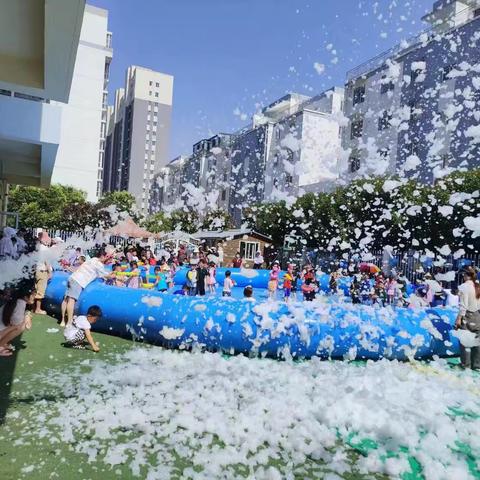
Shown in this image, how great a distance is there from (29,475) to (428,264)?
16.7m

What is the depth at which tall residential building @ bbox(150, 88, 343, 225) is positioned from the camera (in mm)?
35250

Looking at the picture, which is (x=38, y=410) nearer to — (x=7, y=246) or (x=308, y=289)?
(x=7, y=246)

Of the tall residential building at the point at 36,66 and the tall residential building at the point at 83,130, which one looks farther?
the tall residential building at the point at 83,130

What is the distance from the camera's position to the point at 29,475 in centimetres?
340

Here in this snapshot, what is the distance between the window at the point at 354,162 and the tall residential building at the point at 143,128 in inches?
2864

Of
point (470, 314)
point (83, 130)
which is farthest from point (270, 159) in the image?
point (470, 314)

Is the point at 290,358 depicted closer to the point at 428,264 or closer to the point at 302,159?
the point at 428,264

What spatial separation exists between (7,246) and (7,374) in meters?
6.53

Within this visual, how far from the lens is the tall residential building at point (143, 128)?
347 ft

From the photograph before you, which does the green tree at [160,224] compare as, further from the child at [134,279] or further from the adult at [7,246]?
the adult at [7,246]

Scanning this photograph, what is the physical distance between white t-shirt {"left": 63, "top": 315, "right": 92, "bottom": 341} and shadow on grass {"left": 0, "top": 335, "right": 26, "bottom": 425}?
0.62m

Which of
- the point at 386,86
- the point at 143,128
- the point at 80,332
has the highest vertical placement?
the point at 143,128

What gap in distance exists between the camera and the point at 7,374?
5.69 meters

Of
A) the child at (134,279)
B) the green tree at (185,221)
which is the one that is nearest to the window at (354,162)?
the green tree at (185,221)
